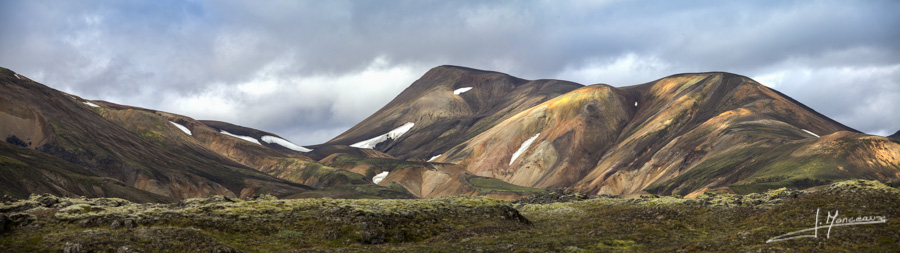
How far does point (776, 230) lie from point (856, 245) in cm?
588

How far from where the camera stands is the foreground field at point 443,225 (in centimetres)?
3281

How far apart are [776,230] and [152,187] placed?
19603cm

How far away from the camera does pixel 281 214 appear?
45.3 metres

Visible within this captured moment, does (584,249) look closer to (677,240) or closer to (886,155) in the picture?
(677,240)

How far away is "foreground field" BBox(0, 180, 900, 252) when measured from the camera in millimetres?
32812

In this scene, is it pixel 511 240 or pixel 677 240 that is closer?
pixel 677 240

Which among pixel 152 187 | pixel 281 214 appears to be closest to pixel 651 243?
pixel 281 214

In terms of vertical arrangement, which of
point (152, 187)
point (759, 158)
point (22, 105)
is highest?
point (22, 105)

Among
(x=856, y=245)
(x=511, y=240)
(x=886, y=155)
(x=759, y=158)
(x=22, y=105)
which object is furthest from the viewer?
(x=22, y=105)

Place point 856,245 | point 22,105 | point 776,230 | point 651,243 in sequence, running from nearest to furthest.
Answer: point 856,245 → point 776,230 → point 651,243 → point 22,105

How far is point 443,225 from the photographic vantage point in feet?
156

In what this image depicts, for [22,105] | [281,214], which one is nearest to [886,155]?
[281,214]

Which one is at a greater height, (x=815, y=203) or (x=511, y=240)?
(x=815, y=203)

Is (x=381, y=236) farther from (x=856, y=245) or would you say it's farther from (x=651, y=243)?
(x=856, y=245)
